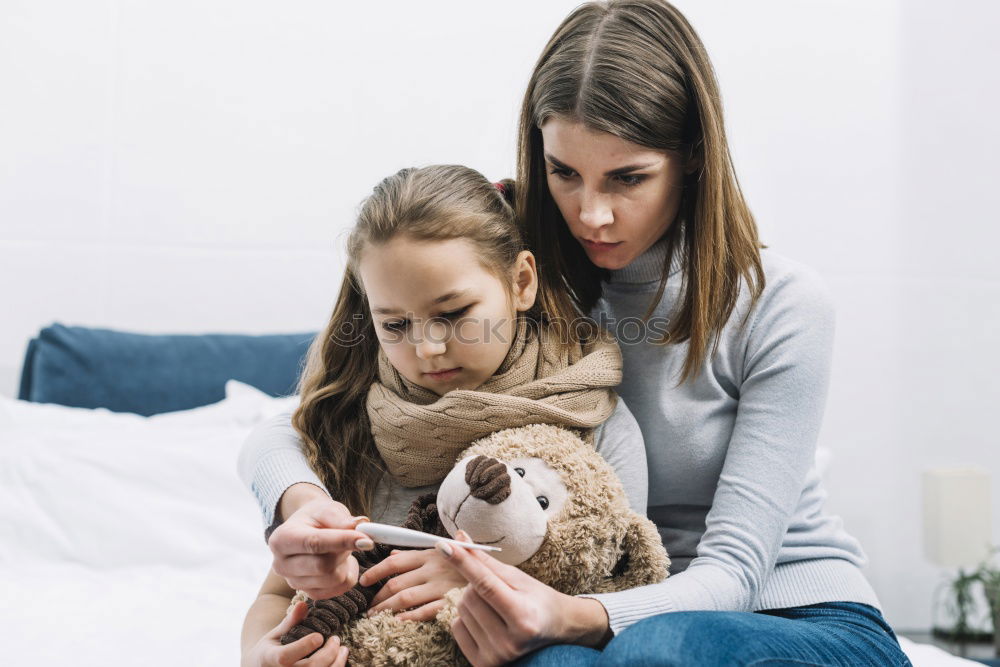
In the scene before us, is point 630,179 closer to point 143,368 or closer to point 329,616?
point 329,616

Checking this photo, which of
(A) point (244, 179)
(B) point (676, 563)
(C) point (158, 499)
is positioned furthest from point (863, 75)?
(C) point (158, 499)

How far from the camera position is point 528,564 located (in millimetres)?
933

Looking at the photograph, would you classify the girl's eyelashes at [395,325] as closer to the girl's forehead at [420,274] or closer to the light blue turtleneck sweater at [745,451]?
the girl's forehead at [420,274]

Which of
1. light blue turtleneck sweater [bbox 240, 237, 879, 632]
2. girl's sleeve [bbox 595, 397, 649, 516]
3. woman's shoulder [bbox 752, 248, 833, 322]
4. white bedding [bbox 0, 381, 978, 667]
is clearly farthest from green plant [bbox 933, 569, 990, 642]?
girl's sleeve [bbox 595, 397, 649, 516]

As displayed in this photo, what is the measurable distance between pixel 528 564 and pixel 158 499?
1.17 meters

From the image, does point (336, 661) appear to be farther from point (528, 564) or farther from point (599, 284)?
point (599, 284)

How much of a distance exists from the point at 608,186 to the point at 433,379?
329 millimetres

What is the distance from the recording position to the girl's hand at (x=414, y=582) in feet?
3.03

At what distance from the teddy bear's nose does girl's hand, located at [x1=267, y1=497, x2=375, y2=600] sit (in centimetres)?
11

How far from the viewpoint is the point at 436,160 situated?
8.58 feet

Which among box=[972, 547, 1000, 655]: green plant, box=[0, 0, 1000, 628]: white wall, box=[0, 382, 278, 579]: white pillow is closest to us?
box=[0, 382, 278, 579]: white pillow

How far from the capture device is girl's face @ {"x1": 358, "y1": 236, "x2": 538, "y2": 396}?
3.48 ft

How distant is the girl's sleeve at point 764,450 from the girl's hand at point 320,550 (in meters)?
0.30

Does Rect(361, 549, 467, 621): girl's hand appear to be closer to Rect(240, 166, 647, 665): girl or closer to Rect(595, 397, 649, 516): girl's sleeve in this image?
Rect(240, 166, 647, 665): girl
